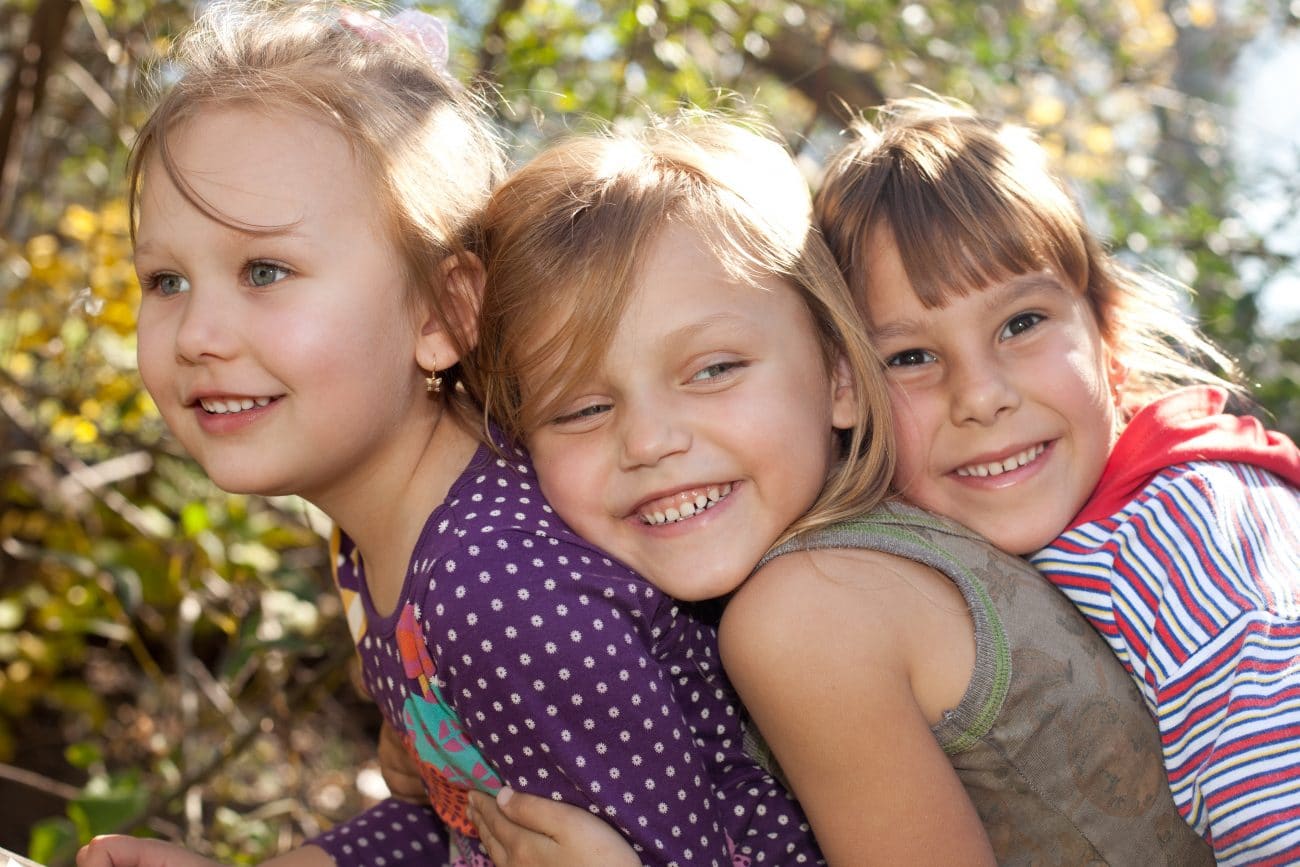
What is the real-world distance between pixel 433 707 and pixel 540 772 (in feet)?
0.76

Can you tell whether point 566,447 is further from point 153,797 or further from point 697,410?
point 153,797

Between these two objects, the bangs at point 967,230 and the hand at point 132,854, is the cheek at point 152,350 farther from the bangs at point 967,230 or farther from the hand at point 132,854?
the bangs at point 967,230

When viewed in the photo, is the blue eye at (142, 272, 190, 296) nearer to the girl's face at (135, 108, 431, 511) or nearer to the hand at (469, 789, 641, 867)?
the girl's face at (135, 108, 431, 511)

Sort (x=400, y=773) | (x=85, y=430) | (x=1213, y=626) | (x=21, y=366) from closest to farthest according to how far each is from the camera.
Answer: (x=1213, y=626), (x=400, y=773), (x=85, y=430), (x=21, y=366)

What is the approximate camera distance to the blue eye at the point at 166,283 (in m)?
1.79

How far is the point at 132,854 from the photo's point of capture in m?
1.91

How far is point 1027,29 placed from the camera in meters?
3.54

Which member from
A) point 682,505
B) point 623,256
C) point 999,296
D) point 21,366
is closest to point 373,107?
point 623,256

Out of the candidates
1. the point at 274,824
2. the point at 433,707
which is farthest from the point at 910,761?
the point at 274,824

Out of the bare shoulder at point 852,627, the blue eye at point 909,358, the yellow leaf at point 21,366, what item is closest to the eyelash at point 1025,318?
the blue eye at point 909,358

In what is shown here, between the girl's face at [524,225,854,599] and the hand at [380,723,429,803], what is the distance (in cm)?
76

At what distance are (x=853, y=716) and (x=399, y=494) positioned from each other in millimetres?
773

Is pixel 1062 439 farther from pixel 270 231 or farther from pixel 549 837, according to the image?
pixel 270 231

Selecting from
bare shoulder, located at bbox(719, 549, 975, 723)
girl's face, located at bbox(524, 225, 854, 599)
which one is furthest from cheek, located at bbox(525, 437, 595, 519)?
bare shoulder, located at bbox(719, 549, 975, 723)
